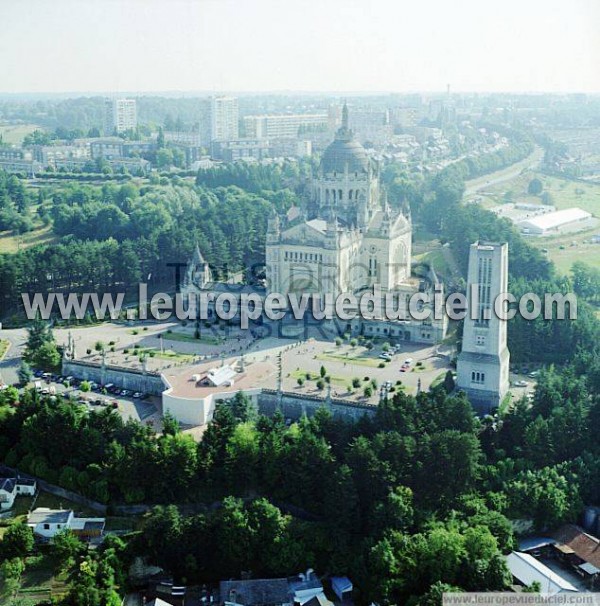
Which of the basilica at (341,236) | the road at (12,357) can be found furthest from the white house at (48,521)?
the basilica at (341,236)

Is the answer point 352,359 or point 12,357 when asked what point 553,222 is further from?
point 12,357

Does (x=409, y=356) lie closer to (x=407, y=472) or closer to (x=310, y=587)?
(x=407, y=472)

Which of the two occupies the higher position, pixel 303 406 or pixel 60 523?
pixel 303 406

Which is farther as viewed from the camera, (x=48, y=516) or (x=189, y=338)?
(x=189, y=338)

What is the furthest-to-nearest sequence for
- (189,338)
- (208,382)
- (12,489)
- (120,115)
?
(120,115) < (189,338) < (208,382) < (12,489)

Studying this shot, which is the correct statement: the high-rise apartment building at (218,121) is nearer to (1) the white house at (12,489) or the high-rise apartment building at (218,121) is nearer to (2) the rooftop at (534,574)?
(1) the white house at (12,489)

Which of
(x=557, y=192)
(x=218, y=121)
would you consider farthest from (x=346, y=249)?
(x=218, y=121)

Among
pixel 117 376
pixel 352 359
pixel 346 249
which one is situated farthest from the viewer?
pixel 346 249

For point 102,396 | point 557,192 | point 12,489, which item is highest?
point 557,192
